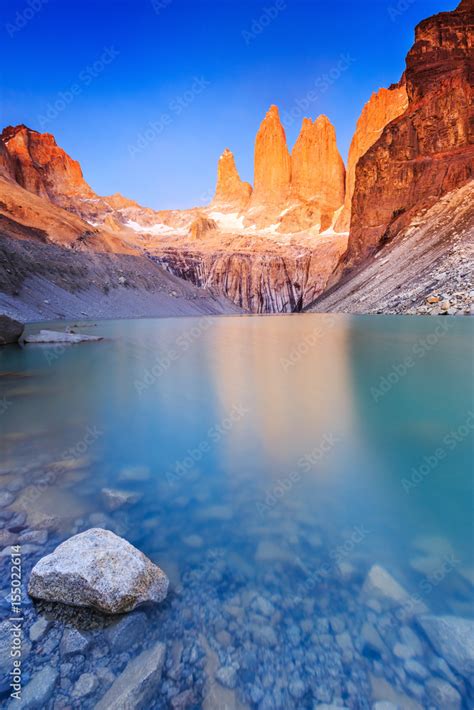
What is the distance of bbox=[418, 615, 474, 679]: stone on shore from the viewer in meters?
1.99

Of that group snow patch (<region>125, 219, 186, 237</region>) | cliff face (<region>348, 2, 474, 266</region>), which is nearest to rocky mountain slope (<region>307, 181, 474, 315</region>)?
cliff face (<region>348, 2, 474, 266</region>)

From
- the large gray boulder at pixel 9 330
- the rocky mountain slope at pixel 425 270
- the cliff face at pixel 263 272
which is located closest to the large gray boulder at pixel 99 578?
the large gray boulder at pixel 9 330

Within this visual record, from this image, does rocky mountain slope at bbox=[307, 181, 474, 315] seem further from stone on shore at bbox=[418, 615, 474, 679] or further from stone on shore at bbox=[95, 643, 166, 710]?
stone on shore at bbox=[95, 643, 166, 710]

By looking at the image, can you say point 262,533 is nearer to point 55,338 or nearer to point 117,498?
point 117,498

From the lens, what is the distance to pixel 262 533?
Result: 315 cm

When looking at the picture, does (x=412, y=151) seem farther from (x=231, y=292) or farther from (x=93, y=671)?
(x=93, y=671)

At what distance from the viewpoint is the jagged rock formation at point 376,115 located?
103625 millimetres

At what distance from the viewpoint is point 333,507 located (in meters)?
3.55

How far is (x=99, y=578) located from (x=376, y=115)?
132 meters

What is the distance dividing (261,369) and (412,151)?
199 ft

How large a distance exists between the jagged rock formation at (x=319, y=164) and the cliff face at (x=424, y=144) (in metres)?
62.7

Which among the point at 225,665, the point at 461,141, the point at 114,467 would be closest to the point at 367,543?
the point at 225,665

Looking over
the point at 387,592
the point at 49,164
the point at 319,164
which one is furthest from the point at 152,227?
the point at 387,592

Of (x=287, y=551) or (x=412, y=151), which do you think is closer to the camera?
(x=287, y=551)
